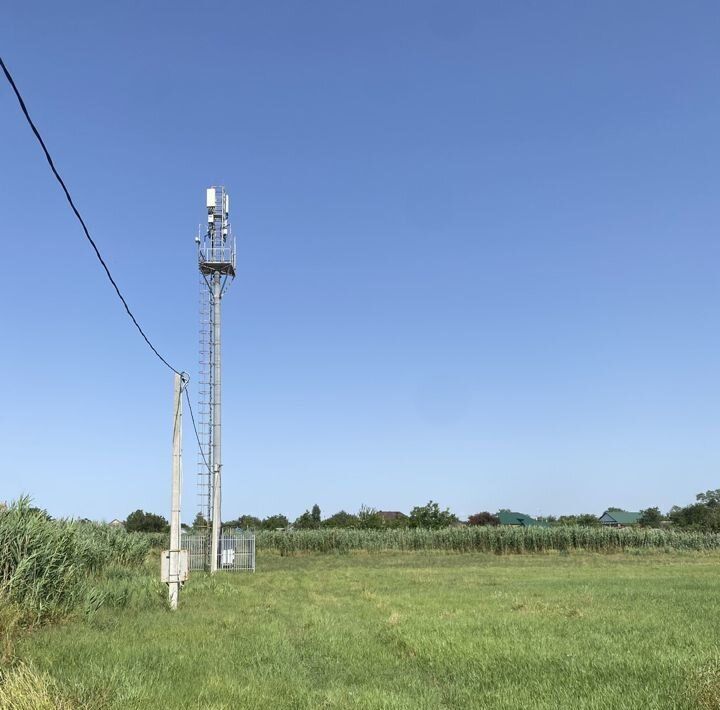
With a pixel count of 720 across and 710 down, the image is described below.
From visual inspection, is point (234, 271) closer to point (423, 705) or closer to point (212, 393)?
point (212, 393)

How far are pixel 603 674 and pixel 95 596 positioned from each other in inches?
460

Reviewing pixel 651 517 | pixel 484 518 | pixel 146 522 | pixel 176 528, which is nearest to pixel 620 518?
pixel 651 517

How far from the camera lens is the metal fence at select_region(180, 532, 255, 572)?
35.9 meters

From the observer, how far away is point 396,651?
Result: 36.8ft

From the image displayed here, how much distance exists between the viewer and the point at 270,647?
1141 centimetres

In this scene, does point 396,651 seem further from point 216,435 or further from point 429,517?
point 429,517

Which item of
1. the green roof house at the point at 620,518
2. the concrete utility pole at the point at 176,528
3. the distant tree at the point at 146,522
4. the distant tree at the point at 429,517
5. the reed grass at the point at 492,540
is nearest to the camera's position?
the concrete utility pole at the point at 176,528

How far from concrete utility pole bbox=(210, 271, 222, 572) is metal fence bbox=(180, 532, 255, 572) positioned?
56 centimetres

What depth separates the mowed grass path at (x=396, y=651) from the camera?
7926 millimetres

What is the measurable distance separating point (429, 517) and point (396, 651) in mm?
63060

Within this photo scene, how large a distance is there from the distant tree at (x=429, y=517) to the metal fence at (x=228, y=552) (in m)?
36.9

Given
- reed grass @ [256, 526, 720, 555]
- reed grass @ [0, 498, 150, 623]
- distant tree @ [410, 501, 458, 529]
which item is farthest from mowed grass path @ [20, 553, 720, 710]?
distant tree @ [410, 501, 458, 529]

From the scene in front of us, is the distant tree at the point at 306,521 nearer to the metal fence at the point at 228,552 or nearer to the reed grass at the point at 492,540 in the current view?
the reed grass at the point at 492,540

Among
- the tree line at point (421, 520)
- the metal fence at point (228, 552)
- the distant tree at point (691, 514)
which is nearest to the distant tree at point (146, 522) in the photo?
the tree line at point (421, 520)
